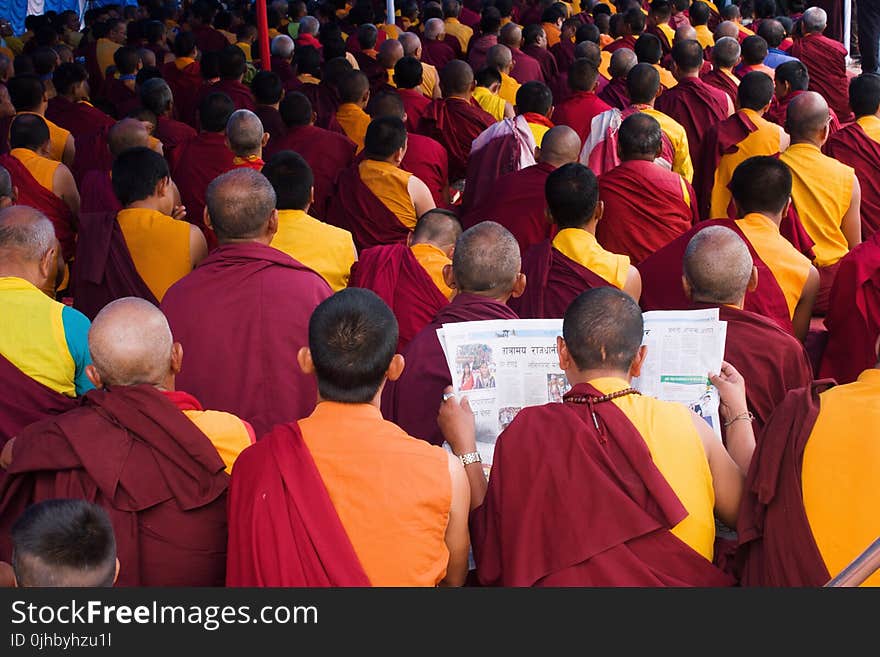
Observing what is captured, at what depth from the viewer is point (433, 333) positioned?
3.72 m

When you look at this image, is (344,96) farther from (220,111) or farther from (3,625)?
(3,625)


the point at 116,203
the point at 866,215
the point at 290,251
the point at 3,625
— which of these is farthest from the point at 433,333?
the point at 866,215

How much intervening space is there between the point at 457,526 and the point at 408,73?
245 inches

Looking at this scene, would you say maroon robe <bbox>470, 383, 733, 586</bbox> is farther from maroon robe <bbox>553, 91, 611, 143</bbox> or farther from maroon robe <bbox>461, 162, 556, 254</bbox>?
maroon robe <bbox>553, 91, 611, 143</bbox>

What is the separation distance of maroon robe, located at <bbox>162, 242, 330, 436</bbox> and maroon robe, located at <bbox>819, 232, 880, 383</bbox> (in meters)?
2.04

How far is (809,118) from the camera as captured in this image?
5.73 metres

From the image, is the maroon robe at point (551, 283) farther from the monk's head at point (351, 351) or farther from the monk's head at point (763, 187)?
the monk's head at point (351, 351)

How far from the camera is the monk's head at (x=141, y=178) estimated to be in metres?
4.91

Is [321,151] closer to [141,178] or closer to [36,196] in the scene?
[36,196]

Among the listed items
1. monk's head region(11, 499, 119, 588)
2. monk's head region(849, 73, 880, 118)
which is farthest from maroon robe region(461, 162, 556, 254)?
monk's head region(11, 499, 119, 588)

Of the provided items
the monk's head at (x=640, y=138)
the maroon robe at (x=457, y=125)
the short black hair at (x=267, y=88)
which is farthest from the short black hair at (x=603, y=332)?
the short black hair at (x=267, y=88)

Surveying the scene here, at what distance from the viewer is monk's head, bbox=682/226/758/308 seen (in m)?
3.76

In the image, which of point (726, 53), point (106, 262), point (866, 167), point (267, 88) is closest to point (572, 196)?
point (106, 262)

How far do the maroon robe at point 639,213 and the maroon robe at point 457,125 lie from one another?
2463mm
